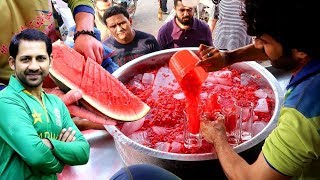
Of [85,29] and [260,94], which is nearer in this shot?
[85,29]

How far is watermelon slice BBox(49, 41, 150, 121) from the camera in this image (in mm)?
2361

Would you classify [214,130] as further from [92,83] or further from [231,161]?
[92,83]

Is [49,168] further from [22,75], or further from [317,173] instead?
[317,173]

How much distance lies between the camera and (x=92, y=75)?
2.54 m

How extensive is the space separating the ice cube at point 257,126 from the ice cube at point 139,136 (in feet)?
2.25

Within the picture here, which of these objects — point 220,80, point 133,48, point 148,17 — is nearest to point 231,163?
point 220,80

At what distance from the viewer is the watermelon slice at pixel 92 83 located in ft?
7.75

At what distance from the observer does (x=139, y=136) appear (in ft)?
8.34

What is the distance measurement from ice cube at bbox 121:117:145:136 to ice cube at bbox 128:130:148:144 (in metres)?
0.03

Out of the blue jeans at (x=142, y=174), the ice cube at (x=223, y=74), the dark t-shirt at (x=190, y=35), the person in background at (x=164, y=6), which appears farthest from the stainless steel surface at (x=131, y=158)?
the person in background at (x=164, y=6)

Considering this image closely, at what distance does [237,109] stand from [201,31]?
218 cm

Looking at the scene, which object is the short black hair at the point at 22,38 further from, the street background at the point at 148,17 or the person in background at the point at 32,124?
the street background at the point at 148,17

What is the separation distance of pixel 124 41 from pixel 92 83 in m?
1.96

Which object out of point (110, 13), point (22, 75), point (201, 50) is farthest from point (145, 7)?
point (22, 75)
